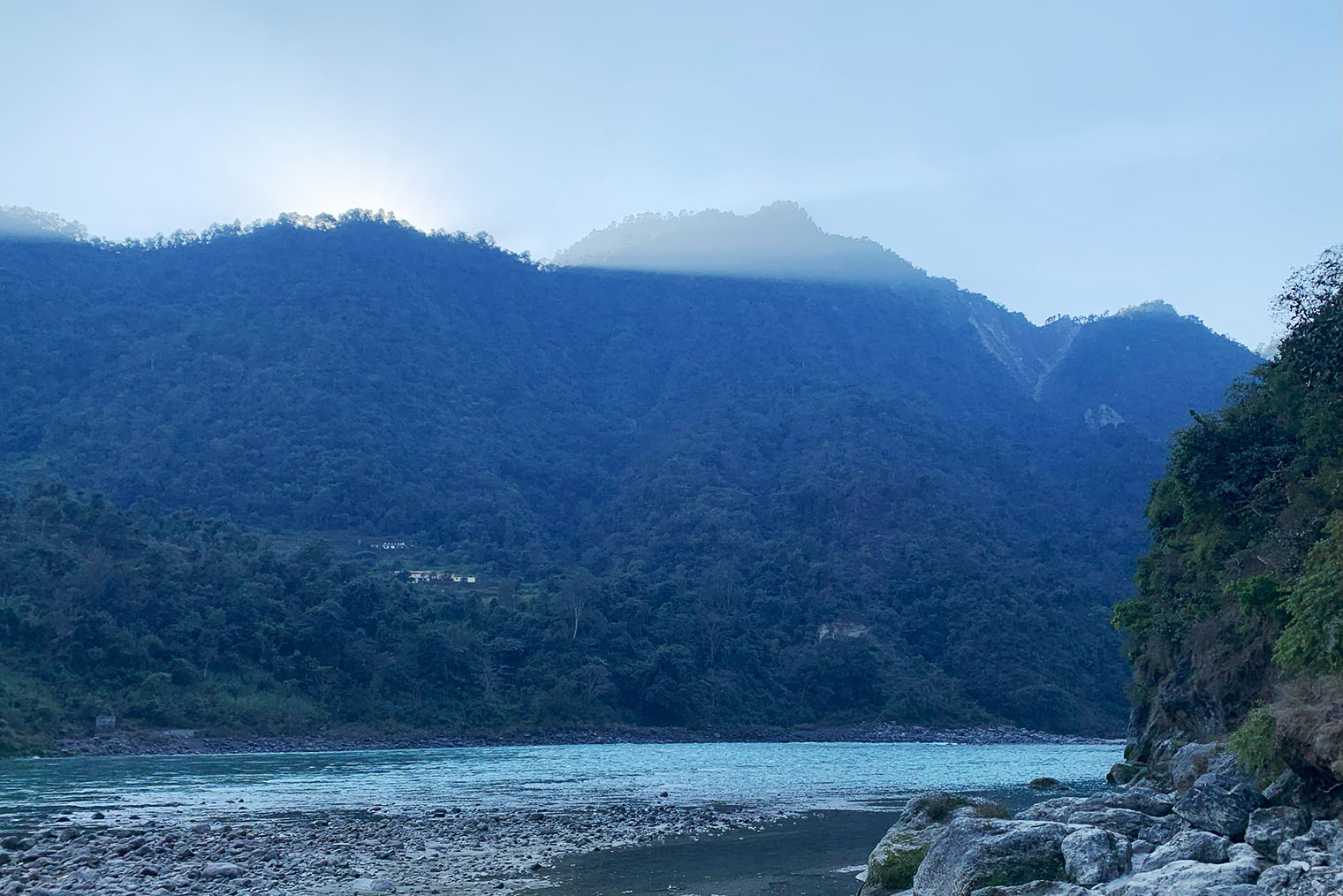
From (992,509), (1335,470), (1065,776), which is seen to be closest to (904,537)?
(992,509)

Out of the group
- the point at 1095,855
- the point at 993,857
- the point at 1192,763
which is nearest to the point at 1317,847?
the point at 1095,855

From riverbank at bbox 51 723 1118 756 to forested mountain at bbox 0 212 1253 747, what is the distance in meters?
2.33

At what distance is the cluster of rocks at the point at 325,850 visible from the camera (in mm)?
17688

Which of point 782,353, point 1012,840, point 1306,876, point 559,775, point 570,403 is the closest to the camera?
point 1306,876

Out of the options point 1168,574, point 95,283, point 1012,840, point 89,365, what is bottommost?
point 1012,840

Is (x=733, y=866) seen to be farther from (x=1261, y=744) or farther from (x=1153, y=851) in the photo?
(x=1261, y=744)

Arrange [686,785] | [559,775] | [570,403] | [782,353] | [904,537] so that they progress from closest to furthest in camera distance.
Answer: [686,785]
[559,775]
[904,537]
[570,403]
[782,353]

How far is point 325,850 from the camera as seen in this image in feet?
71.5

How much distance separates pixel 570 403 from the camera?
563 feet

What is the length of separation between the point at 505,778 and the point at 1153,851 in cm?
3469

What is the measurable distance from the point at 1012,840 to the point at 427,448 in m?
129

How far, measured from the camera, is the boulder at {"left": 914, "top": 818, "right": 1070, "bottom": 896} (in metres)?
13.4

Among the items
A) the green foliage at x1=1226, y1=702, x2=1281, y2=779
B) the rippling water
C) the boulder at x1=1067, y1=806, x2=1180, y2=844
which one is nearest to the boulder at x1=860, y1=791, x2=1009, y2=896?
the boulder at x1=1067, y1=806, x2=1180, y2=844

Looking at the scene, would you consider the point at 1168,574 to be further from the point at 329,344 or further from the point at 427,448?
the point at 329,344
